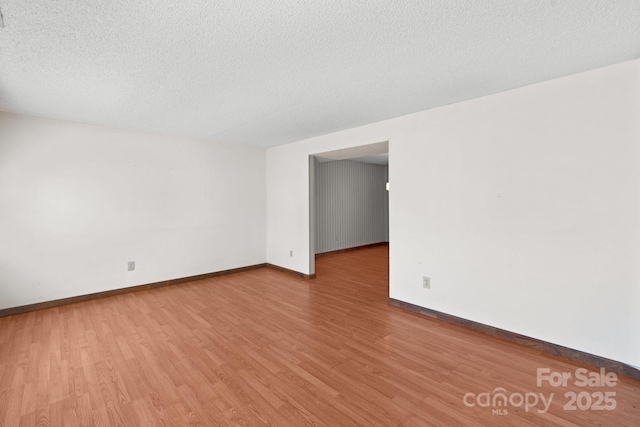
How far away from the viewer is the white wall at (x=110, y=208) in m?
3.22

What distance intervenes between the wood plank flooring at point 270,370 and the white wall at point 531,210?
37cm

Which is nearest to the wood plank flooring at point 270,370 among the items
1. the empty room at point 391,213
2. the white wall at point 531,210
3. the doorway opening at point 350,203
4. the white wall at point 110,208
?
the empty room at point 391,213

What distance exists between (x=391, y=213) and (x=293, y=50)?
226cm

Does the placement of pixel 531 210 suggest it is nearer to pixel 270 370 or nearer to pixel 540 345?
pixel 540 345

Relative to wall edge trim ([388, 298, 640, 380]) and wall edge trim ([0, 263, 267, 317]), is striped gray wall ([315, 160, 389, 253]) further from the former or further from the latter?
wall edge trim ([388, 298, 640, 380])

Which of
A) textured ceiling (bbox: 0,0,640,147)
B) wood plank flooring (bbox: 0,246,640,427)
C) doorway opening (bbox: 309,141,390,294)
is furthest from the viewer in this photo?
doorway opening (bbox: 309,141,390,294)

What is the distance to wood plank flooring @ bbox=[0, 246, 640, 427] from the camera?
1.64 meters

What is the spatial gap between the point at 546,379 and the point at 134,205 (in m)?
5.02

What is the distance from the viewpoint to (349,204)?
7.41 meters

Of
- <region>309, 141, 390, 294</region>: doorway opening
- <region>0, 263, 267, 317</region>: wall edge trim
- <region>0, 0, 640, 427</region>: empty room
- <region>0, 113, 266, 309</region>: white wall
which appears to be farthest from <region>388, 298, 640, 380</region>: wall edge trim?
<region>309, 141, 390, 294</region>: doorway opening

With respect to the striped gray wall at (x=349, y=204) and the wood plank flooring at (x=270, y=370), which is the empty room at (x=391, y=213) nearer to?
the wood plank flooring at (x=270, y=370)

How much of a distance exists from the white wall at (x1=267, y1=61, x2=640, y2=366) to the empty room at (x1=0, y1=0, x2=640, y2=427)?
0.02m

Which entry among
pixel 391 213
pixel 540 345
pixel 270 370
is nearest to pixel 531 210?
pixel 540 345

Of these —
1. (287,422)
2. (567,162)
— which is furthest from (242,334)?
(567,162)
